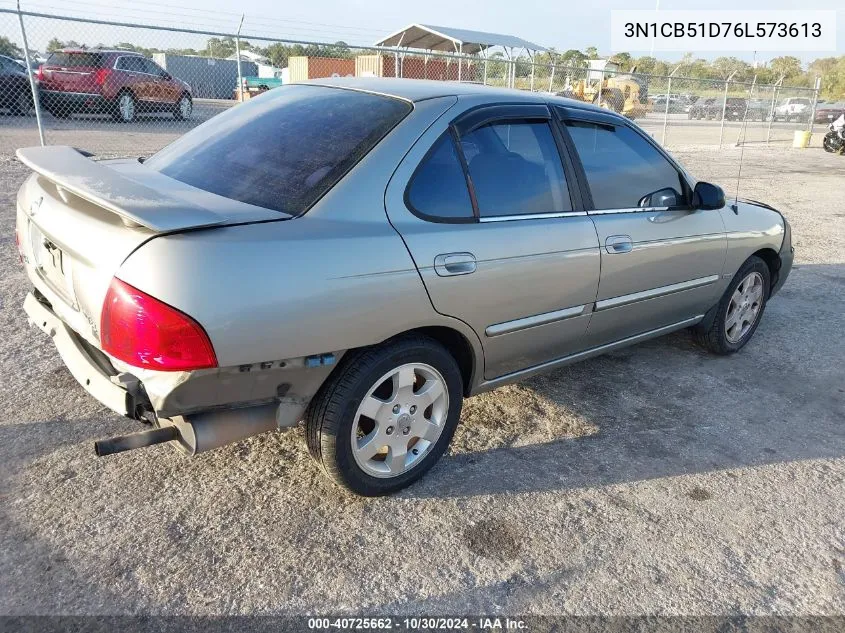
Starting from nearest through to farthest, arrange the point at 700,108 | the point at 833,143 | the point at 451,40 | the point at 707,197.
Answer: the point at 707,197
the point at 833,143
the point at 451,40
the point at 700,108

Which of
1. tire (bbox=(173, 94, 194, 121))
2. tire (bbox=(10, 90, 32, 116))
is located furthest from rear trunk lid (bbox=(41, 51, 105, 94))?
tire (bbox=(10, 90, 32, 116))

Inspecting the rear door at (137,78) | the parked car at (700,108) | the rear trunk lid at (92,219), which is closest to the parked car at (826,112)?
the parked car at (700,108)

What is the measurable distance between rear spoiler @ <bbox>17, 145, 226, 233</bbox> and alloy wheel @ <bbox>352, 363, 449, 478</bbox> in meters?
0.92

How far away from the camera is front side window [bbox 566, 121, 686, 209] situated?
3.42 meters

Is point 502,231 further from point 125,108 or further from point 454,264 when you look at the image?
point 125,108

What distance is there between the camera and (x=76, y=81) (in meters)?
13.5

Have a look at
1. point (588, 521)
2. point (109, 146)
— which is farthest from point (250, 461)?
point (109, 146)

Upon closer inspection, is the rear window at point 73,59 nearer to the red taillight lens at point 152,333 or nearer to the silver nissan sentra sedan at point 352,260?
the silver nissan sentra sedan at point 352,260

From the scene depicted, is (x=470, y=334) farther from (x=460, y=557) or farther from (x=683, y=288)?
(x=683, y=288)

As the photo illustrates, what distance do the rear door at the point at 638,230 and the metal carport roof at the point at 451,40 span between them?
19.0 m

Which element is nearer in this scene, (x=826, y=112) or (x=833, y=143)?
(x=833, y=143)

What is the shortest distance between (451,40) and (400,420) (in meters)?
23.3

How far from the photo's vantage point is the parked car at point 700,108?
105ft

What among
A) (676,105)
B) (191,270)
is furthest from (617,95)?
(191,270)
